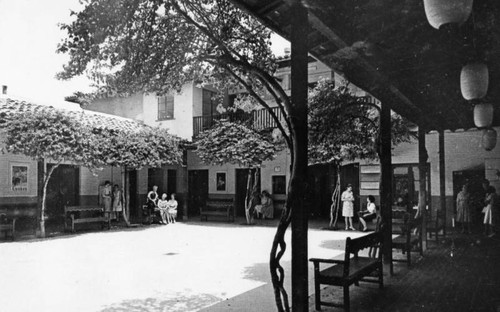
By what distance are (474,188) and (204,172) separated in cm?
1281

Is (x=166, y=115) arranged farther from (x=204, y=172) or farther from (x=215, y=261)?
(x=215, y=261)

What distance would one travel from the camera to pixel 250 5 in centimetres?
403

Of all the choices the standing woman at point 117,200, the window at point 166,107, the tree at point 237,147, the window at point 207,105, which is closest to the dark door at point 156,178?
the window at point 166,107

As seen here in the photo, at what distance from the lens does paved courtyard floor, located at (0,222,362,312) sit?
20.2 ft

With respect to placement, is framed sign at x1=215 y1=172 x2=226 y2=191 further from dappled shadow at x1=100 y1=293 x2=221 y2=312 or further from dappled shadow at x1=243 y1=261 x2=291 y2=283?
dappled shadow at x1=100 y1=293 x2=221 y2=312

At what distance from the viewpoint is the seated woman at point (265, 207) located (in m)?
19.4

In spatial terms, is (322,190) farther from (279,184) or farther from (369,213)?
(369,213)

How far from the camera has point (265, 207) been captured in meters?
19.5

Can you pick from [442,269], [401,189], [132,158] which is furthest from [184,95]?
[442,269]

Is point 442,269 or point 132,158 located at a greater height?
point 132,158

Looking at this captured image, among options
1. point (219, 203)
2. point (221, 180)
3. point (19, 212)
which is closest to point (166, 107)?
point (221, 180)

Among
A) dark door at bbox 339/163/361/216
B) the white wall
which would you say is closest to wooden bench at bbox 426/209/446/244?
A: the white wall

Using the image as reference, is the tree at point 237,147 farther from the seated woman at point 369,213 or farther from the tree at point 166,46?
the tree at point 166,46

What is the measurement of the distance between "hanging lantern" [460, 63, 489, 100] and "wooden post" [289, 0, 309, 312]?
2.38 meters
